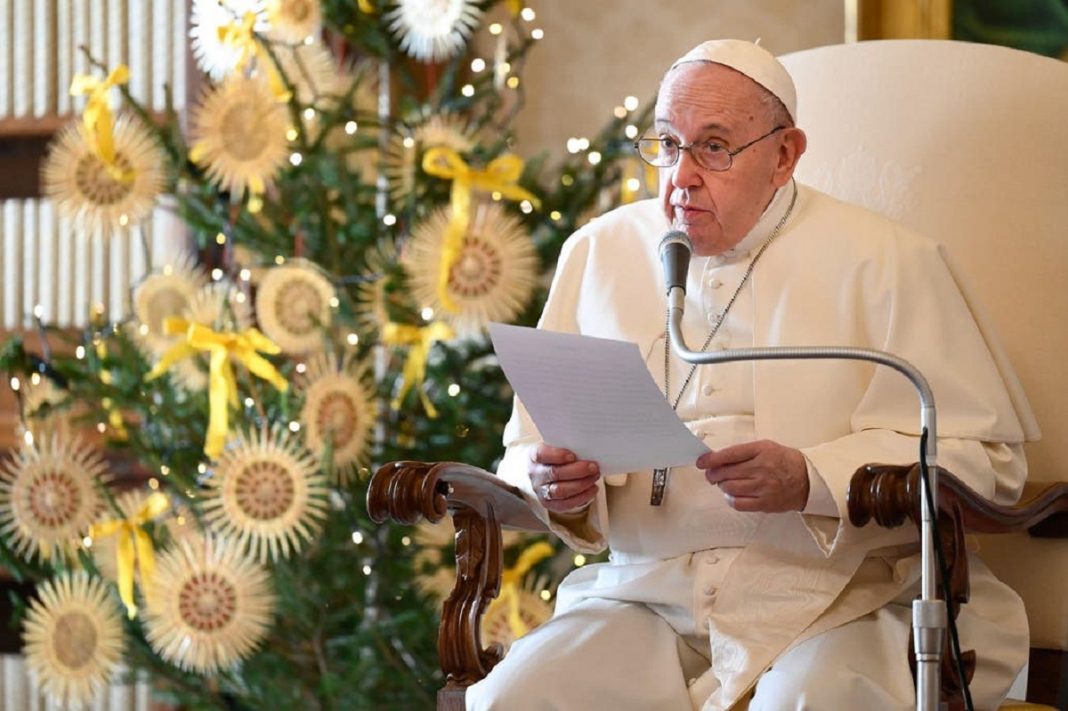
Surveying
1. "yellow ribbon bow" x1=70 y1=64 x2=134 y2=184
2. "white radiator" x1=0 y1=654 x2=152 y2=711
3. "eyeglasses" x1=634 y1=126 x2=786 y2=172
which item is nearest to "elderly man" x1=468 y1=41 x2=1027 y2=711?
"eyeglasses" x1=634 y1=126 x2=786 y2=172

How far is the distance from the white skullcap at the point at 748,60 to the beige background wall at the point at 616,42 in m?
1.59

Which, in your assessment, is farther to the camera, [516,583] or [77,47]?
[77,47]

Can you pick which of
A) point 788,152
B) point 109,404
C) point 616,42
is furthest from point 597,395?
point 616,42

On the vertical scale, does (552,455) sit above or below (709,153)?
below

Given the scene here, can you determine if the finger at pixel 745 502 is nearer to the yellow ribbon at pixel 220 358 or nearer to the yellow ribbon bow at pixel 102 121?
the yellow ribbon at pixel 220 358

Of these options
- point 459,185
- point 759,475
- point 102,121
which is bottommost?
point 759,475

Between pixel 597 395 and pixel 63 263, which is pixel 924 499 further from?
pixel 63 263

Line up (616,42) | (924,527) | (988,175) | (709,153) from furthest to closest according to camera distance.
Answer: (616,42) < (988,175) < (709,153) < (924,527)

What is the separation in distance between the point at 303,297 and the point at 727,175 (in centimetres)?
130

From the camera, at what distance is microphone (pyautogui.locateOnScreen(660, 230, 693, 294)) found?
2.14 meters

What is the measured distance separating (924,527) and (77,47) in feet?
10.5

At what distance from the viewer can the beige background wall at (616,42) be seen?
4176mm

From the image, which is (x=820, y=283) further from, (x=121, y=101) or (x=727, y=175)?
(x=121, y=101)

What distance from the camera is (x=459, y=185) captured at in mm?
3562
